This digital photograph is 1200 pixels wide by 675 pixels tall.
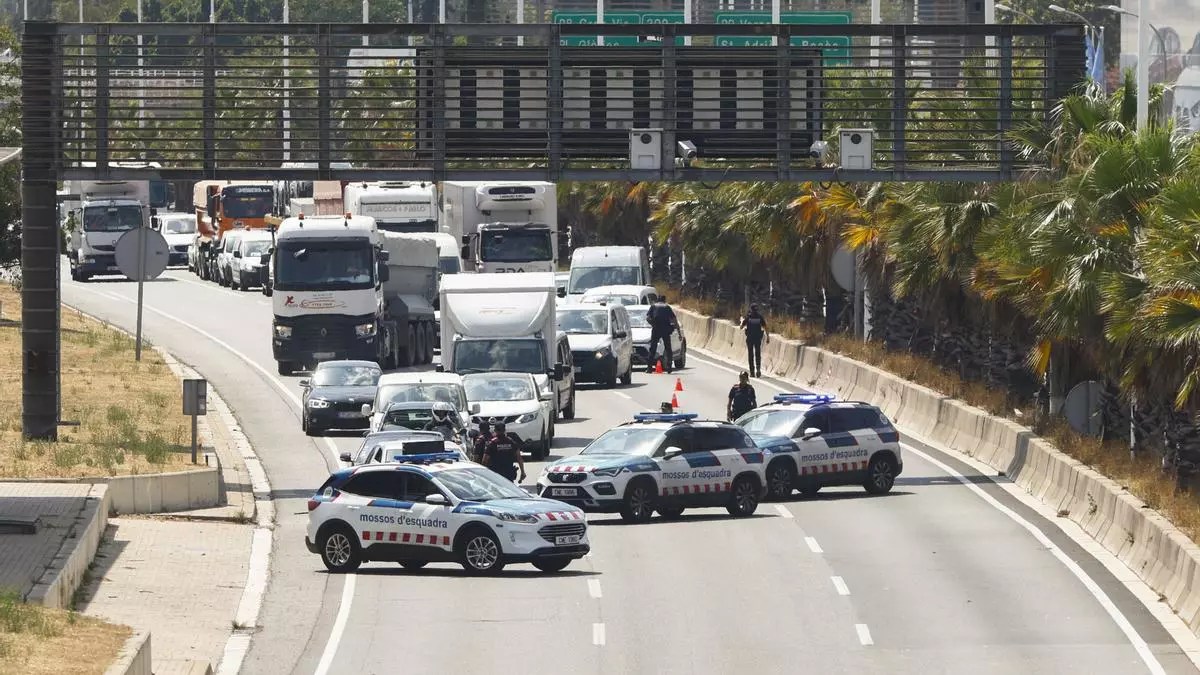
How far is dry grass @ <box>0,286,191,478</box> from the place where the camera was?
31141mm

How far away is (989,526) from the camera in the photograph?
29250mm

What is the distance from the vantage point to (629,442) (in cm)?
3039

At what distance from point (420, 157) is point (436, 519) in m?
11.9

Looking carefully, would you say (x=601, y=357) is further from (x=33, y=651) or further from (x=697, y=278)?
(x=33, y=651)

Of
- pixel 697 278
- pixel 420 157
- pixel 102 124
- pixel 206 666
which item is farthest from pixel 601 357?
pixel 206 666

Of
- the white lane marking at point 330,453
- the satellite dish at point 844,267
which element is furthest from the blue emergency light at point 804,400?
the satellite dish at point 844,267

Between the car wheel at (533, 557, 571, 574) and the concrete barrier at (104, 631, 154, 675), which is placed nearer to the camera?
the concrete barrier at (104, 631, 154, 675)

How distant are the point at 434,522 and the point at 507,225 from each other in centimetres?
3331

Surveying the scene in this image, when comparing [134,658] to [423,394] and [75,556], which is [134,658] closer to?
[75,556]

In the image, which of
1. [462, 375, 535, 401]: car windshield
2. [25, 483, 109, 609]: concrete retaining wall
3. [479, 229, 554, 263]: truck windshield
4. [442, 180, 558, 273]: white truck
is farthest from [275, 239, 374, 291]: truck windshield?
[25, 483, 109, 609]: concrete retaining wall

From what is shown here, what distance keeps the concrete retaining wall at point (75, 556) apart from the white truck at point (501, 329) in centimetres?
1249

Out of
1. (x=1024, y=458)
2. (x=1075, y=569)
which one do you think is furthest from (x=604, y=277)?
(x=1075, y=569)

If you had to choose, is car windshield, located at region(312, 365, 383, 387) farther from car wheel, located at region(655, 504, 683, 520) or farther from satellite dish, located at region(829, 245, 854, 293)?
satellite dish, located at region(829, 245, 854, 293)

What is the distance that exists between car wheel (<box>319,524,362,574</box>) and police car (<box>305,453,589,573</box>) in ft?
0.04
